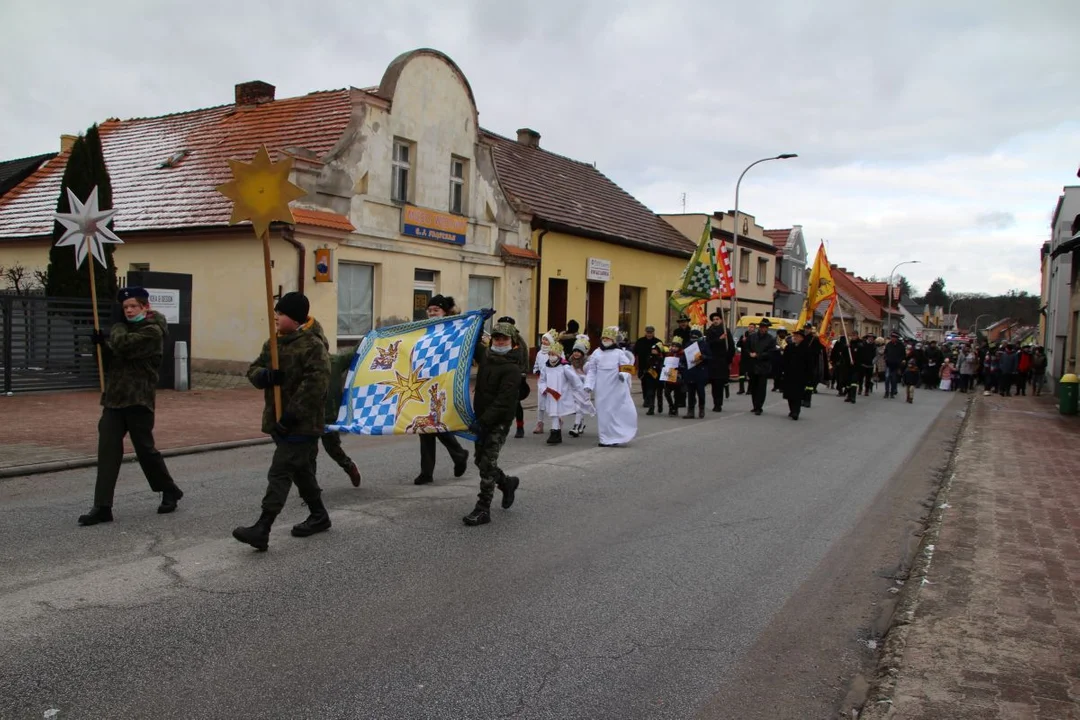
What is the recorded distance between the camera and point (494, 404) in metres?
7.18

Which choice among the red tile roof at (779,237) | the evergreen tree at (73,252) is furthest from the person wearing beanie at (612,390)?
the red tile roof at (779,237)

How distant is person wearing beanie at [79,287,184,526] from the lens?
6.62 m

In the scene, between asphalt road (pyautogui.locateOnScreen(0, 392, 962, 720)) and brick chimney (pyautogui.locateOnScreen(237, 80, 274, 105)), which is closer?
asphalt road (pyautogui.locateOnScreen(0, 392, 962, 720))

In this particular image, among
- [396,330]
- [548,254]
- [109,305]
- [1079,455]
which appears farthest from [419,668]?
[548,254]

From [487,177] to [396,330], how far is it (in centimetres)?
1631

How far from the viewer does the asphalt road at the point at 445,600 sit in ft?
12.8

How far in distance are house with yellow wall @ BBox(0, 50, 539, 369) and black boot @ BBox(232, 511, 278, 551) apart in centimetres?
1193

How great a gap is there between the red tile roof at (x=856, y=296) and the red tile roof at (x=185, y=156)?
59.6 meters

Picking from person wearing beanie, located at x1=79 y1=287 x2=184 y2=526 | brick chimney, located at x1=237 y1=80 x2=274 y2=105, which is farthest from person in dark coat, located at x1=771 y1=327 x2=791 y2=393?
brick chimney, located at x1=237 y1=80 x2=274 y2=105

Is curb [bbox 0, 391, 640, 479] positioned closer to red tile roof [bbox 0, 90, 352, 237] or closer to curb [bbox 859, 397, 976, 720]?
curb [bbox 859, 397, 976, 720]

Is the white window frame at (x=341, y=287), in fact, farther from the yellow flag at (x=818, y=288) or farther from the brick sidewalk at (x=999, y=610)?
the brick sidewalk at (x=999, y=610)

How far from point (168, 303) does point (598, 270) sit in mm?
14915

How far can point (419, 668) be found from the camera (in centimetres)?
413

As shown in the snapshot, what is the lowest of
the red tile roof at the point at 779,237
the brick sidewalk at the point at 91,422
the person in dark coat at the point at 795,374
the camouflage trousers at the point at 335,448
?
the brick sidewalk at the point at 91,422
